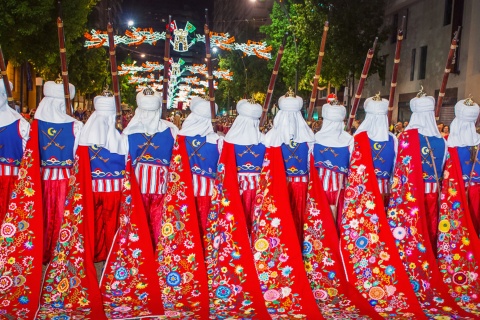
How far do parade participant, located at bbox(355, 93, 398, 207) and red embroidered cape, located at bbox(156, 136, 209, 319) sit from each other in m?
1.85

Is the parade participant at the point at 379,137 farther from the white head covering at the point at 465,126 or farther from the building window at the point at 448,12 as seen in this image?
the building window at the point at 448,12

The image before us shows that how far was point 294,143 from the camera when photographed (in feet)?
19.4

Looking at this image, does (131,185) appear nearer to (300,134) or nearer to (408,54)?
(300,134)

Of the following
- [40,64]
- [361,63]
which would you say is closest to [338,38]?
[361,63]

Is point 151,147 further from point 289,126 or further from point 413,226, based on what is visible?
point 413,226

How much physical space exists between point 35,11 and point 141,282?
10862mm

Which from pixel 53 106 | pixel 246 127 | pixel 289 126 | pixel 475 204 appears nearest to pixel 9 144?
pixel 53 106

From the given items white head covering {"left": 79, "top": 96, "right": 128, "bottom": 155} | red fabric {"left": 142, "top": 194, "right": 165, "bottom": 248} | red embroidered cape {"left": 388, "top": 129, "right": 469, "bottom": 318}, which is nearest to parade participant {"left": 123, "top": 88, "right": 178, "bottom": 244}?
red fabric {"left": 142, "top": 194, "right": 165, "bottom": 248}

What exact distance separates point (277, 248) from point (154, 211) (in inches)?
52.0

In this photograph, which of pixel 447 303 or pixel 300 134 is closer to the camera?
pixel 447 303

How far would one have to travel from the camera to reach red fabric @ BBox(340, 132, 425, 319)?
5285mm

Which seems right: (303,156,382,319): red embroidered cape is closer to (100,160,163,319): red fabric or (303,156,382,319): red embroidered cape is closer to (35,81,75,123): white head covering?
(100,160,163,319): red fabric

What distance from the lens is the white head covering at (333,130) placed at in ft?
19.7

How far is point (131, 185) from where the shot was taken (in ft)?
17.9
